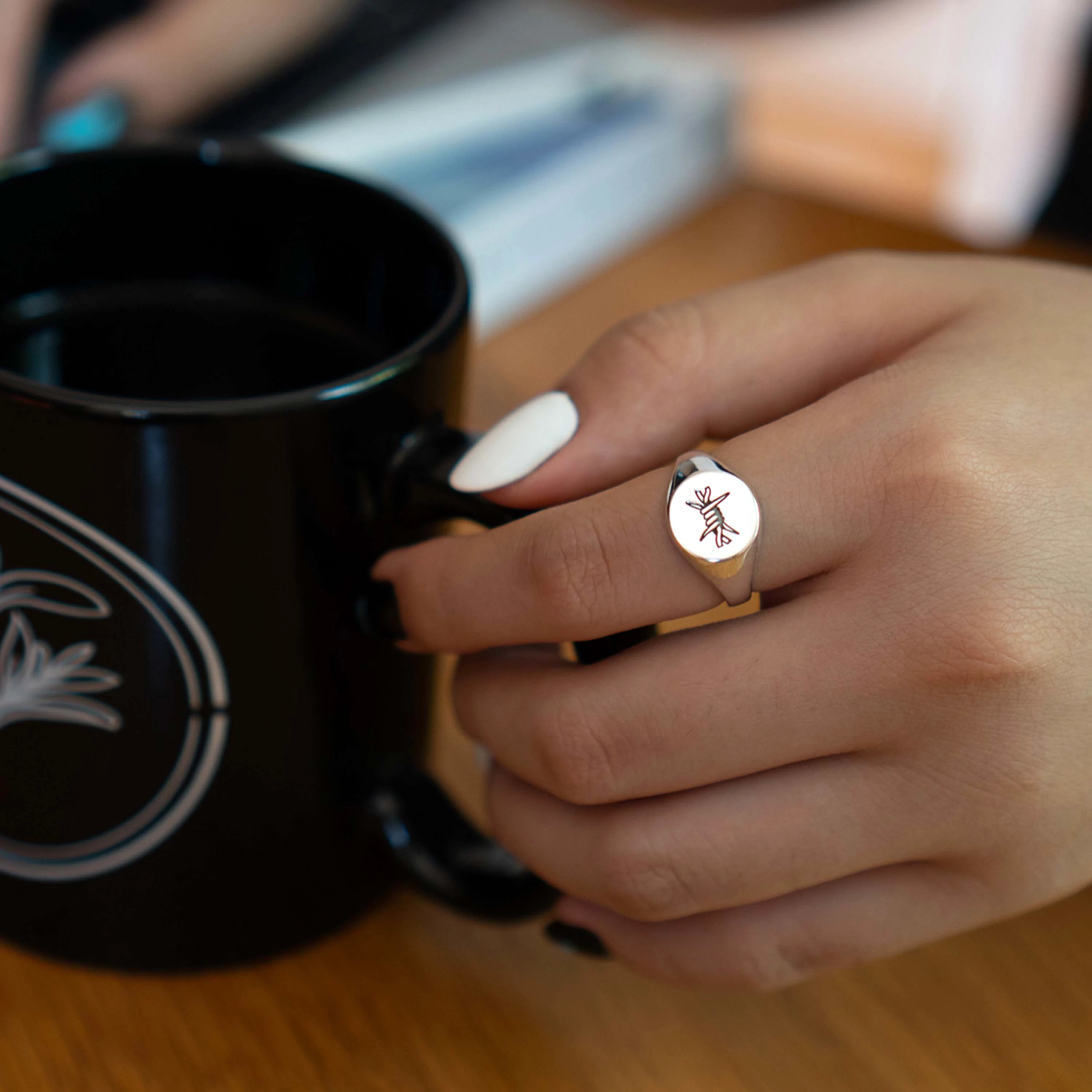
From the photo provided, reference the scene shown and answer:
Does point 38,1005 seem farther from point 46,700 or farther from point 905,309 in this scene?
point 905,309

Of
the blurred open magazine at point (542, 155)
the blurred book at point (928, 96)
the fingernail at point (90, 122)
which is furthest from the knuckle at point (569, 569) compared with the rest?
the blurred book at point (928, 96)

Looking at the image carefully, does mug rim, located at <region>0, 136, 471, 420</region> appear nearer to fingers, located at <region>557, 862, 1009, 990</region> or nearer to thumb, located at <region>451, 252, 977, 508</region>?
thumb, located at <region>451, 252, 977, 508</region>

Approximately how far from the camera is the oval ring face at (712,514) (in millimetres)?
307

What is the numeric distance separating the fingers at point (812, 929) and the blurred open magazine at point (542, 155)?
1.60 ft

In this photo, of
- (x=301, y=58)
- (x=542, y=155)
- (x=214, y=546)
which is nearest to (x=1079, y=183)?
(x=542, y=155)

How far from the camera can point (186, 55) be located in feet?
2.70

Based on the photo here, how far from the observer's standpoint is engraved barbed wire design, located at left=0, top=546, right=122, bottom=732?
13.0 inches

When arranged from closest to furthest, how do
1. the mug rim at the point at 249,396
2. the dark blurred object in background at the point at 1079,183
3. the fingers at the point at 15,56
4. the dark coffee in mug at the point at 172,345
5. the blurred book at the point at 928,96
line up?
the mug rim at the point at 249,396 → the dark coffee in mug at the point at 172,345 → the fingers at the point at 15,56 → the dark blurred object in background at the point at 1079,183 → the blurred book at the point at 928,96

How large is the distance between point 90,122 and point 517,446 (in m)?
0.59

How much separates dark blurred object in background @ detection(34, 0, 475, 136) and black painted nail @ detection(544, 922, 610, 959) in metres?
0.63

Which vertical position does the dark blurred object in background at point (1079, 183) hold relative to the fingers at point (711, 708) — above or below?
below

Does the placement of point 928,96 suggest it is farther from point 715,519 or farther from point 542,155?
point 715,519

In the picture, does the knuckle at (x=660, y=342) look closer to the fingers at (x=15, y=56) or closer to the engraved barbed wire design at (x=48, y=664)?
the engraved barbed wire design at (x=48, y=664)

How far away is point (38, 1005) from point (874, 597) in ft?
1.00
